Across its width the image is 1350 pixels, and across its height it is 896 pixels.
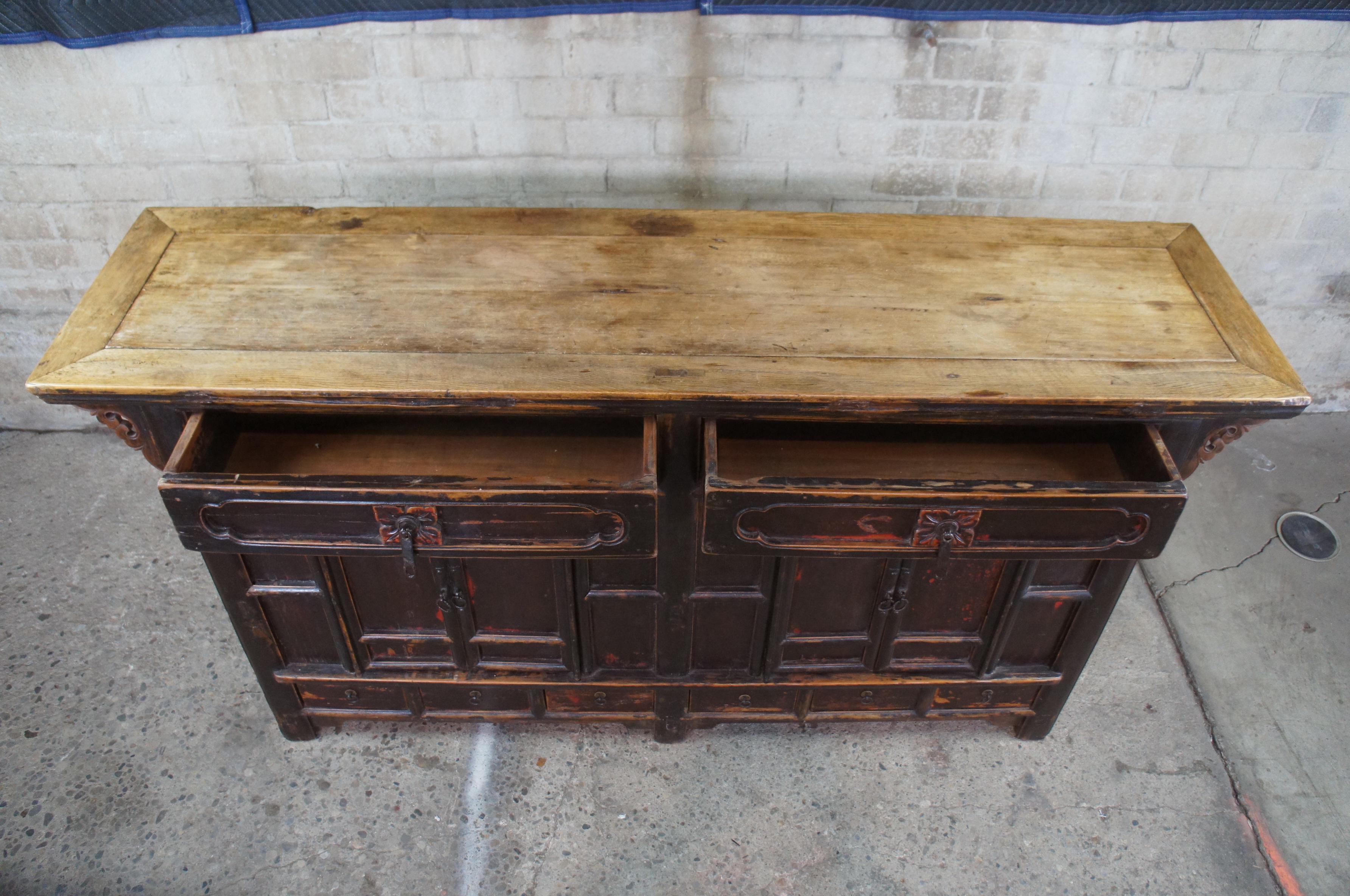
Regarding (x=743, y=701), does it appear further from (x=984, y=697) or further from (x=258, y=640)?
(x=258, y=640)

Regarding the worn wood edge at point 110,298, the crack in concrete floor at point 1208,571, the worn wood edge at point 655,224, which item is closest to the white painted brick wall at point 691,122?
the worn wood edge at point 655,224

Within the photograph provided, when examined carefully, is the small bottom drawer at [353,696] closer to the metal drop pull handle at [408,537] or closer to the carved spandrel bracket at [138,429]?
the metal drop pull handle at [408,537]

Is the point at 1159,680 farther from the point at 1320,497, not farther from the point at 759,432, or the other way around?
the point at 759,432

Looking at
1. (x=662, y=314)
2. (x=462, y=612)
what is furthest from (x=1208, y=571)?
(x=462, y=612)

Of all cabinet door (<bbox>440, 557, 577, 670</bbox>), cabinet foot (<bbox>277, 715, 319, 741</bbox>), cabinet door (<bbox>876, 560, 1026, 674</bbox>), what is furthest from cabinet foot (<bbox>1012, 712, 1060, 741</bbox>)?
cabinet foot (<bbox>277, 715, 319, 741</bbox>)

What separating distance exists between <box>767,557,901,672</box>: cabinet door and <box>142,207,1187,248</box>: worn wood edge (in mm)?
762

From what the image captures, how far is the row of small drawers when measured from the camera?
1858 mm

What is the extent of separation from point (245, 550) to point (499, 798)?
2.77ft

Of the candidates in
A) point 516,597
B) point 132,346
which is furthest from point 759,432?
point 132,346

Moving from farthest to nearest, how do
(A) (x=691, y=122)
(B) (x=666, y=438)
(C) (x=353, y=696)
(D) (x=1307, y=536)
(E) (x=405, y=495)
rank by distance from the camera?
(D) (x=1307, y=536) < (A) (x=691, y=122) < (C) (x=353, y=696) < (B) (x=666, y=438) < (E) (x=405, y=495)

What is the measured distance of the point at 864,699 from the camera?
1.90m

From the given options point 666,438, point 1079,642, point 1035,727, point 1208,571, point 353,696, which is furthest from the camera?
point 1208,571

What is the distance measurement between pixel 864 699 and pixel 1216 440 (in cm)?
92

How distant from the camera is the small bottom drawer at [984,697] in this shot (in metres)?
1.87
